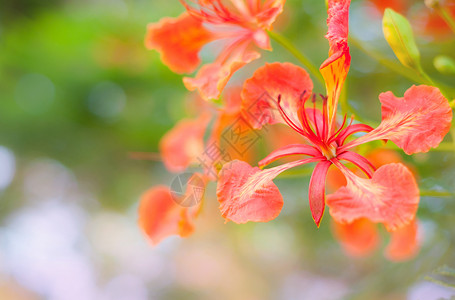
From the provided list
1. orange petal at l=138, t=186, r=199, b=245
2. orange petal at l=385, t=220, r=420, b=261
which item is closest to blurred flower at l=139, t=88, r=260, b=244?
orange petal at l=138, t=186, r=199, b=245

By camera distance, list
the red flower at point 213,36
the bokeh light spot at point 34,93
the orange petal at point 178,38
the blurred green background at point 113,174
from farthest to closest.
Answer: the bokeh light spot at point 34,93 → the blurred green background at point 113,174 → the orange petal at point 178,38 → the red flower at point 213,36

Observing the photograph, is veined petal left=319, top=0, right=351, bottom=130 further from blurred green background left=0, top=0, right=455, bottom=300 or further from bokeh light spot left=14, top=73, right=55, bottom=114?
bokeh light spot left=14, top=73, right=55, bottom=114

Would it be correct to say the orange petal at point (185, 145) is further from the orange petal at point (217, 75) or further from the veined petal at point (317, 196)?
the veined petal at point (317, 196)

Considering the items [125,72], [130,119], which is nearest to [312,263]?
[130,119]

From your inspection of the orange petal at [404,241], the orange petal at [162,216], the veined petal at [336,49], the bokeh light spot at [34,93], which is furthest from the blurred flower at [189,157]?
the bokeh light spot at [34,93]

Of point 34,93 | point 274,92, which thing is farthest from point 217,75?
point 34,93

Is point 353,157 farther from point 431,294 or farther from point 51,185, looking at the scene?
point 51,185
